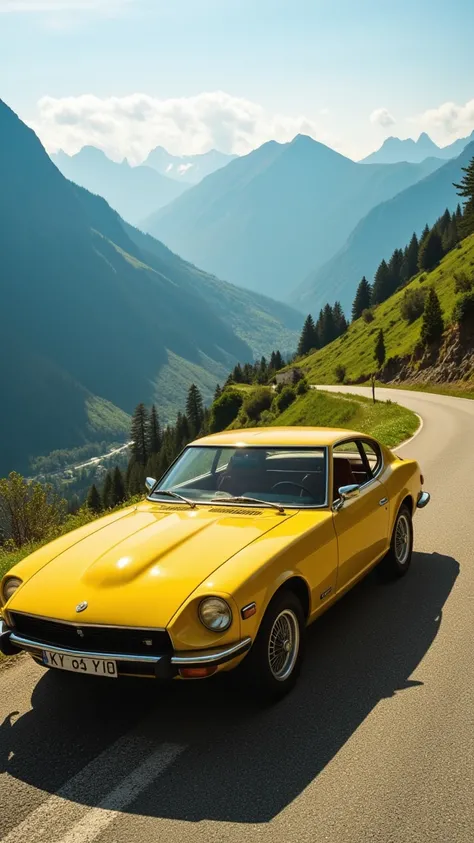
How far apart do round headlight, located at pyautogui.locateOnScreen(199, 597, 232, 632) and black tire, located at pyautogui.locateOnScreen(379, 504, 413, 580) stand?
10.8ft

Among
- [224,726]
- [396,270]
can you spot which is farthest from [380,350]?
[224,726]

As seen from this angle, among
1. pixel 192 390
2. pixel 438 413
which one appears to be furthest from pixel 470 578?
pixel 192 390

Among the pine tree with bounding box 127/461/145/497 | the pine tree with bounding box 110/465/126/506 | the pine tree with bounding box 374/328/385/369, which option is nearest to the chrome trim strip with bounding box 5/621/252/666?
the pine tree with bounding box 374/328/385/369

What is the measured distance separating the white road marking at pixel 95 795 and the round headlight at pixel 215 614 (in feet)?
2.49

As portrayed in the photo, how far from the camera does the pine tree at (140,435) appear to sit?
4825 inches

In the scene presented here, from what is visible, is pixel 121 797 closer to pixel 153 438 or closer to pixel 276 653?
pixel 276 653

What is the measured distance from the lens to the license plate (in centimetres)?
421

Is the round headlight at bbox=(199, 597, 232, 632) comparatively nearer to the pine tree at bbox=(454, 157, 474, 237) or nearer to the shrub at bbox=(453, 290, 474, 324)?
the shrub at bbox=(453, 290, 474, 324)

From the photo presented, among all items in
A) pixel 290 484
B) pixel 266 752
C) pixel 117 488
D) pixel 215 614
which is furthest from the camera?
pixel 117 488

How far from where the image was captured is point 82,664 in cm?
429

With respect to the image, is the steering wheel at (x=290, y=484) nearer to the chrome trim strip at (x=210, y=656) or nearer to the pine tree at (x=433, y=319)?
the chrome trim strip at (x=210, y=656)

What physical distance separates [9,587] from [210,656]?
79.1 inches

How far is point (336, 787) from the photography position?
3.69m

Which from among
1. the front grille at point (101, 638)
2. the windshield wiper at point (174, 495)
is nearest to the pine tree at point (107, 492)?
the windshield wiper at point (174, 495)
